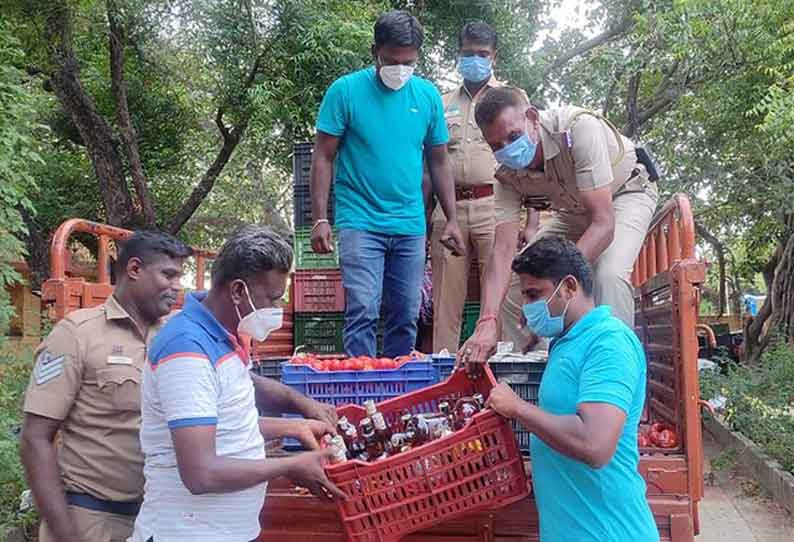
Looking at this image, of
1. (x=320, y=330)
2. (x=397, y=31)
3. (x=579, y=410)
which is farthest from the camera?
(x=320, y=330)

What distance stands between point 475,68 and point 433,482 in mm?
3083

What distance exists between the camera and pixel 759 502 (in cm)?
699

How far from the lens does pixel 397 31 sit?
4086mm

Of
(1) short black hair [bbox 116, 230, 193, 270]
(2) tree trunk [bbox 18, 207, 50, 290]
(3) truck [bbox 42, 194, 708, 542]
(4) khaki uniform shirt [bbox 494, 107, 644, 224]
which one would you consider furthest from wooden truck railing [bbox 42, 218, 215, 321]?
(2) tree trunk [bbox 18, 207, 50, 290]

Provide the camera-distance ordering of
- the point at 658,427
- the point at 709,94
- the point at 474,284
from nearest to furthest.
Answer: the point at 658,427 < the point at 474,284 < the point at 709,94

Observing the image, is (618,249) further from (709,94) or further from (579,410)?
(709,94)

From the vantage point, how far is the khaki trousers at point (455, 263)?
4.68m

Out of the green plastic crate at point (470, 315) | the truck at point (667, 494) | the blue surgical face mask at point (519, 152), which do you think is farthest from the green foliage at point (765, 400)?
the blue surgical face mask at point (519, 152)

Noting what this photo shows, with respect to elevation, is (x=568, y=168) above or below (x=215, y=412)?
above

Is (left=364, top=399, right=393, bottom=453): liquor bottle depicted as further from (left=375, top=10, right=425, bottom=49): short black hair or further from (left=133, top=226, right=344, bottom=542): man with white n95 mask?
(left=375, top=10, right=425, bottom=49): short black hair

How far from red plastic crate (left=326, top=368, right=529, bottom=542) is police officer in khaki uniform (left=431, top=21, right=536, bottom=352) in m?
2.07

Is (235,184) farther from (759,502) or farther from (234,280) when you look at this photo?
(234,280)

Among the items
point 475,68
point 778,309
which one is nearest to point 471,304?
point 475,68

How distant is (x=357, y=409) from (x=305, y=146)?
11.2ft
